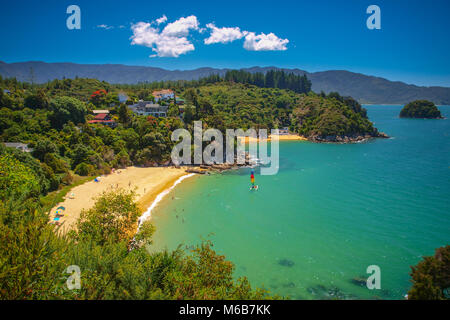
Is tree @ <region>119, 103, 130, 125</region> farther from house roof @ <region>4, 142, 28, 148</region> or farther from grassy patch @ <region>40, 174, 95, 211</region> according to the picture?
grassy patch @ <region>40, 174, 95, 211</region>

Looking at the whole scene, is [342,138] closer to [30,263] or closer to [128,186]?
[128,186]

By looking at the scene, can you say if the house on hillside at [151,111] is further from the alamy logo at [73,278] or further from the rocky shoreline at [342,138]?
the alamy logo at [73,278]

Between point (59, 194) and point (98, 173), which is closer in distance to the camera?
point (59, 194)

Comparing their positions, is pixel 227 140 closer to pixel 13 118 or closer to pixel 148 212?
pixel 148 212

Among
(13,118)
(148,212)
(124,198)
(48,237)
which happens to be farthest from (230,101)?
(48,237)

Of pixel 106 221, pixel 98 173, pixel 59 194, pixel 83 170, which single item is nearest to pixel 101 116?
pixel 98 173

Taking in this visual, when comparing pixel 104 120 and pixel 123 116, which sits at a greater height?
pixel 123 116
